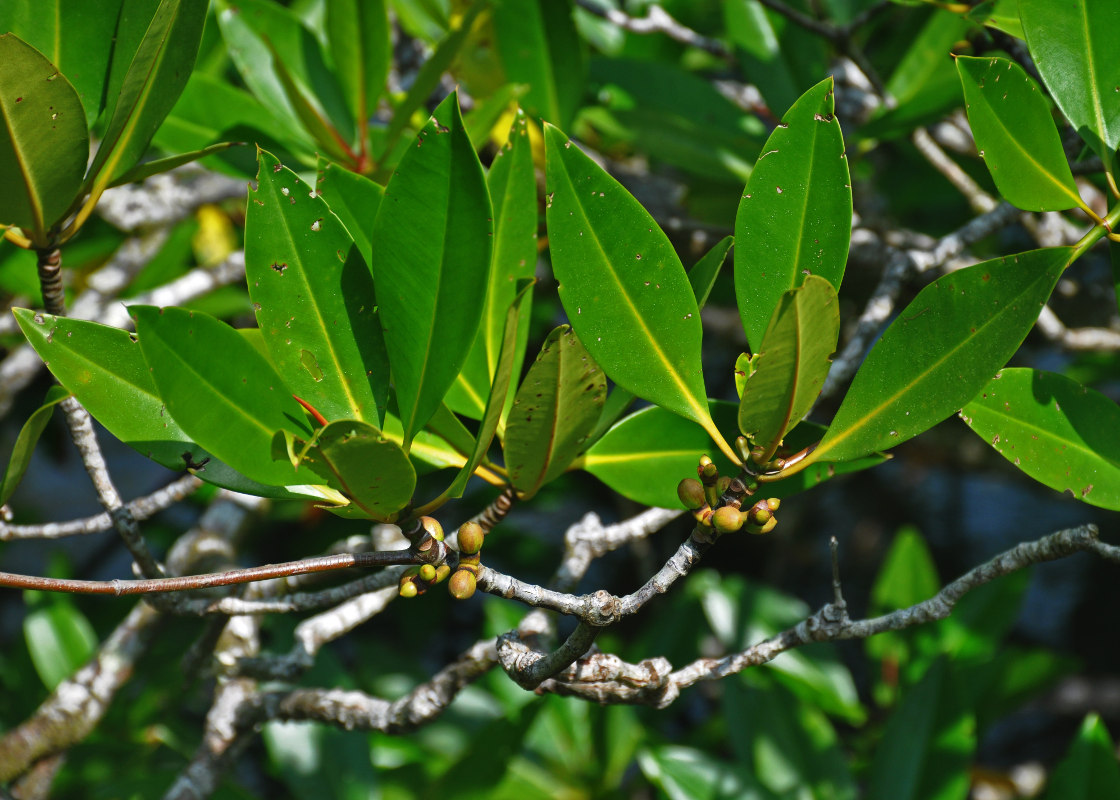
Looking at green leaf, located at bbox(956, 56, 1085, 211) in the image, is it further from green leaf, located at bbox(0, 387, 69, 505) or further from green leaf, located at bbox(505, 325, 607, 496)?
green leaf, located at bbox(0, 387, 69, 505)

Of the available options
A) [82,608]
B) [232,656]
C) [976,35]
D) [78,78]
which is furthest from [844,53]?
[82,608]

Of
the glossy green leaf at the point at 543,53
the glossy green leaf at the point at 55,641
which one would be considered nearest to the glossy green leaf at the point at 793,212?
the glossy green leaf at the point at 543,53

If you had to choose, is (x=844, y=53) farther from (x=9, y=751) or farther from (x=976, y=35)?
(x=9, y=751)

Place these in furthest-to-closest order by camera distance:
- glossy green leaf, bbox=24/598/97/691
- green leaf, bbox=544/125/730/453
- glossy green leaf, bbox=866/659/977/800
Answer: glossy green leaf, bbox=24/598/97/691 < glossy green leaf, bbox=866/659/977/800 < green leaf, bbox=544/125/730/453

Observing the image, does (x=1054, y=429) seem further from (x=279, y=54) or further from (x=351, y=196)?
(x=279, y=54)

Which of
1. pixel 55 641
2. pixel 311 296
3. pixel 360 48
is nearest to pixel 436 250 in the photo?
pixel 311 296

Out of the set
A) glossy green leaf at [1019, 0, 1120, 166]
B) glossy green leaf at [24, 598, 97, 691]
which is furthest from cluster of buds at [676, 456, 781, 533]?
glossy green leaf at [24, 598, 97, 691]

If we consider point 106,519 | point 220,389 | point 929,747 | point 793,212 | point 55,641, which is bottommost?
point 55,641
